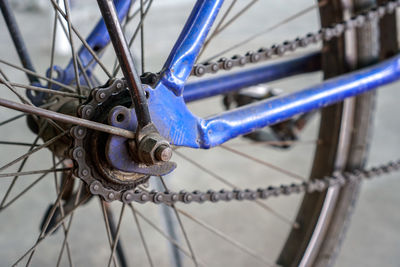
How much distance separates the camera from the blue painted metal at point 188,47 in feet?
2.14

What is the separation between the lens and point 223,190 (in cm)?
80

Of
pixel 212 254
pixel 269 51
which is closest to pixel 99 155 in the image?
pixel 269 51

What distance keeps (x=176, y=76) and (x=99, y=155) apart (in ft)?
0.45

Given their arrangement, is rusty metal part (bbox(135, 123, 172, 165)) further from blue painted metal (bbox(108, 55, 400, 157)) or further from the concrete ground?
the concrete ground

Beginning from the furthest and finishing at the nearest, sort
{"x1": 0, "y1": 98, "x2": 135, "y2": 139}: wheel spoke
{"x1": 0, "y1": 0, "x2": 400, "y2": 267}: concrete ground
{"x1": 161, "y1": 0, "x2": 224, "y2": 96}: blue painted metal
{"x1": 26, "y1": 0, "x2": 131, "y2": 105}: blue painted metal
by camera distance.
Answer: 1. {"x1": 0, "y1": 0, "x2": 400, "y2": 267}: concrete ground
2. {"x1": 26, "y1": 0, "x2": 131, "y2": 105}: blue painted metal
3. {"x1": 161, "y1": 0, "x2": 224, "y2": 96}: blue painted metal
4. {"x1": 0, "y1": 98, "x2": 135, "y2": 139}: wheel spoke

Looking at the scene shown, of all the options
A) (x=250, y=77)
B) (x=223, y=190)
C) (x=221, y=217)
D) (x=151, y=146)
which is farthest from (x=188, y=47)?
(x=221, y=217)

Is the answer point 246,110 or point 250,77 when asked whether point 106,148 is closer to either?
point 246,110

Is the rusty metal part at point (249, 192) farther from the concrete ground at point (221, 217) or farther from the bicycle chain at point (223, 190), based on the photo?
the concrete ground at point (221, 217)

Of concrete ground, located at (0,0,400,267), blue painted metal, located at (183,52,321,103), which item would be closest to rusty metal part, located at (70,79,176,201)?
blue painted metal, located at (183,52,321,103)

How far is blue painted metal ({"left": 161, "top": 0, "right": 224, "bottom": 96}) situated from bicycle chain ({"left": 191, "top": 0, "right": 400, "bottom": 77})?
48 mm

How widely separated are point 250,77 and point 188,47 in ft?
1.16

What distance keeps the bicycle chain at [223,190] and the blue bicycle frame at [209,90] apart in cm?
4

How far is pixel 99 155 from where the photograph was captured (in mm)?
640

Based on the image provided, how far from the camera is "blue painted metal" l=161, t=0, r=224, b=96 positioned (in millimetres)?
653
